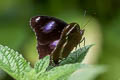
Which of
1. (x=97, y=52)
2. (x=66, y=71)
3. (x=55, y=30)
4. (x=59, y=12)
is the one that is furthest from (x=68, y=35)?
(x=59, y=12)

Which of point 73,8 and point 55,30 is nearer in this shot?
point 55,30

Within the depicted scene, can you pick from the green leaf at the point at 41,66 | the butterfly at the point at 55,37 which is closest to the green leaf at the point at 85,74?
the butterfly at the point at 55,37

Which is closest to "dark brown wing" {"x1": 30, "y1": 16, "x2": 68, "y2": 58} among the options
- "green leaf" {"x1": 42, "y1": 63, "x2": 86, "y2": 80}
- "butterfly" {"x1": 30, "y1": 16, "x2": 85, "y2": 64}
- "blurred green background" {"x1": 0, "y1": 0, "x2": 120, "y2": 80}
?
"butterfly" {"x1": 30, "y1": 16, "x2": 85, "y2": 64}

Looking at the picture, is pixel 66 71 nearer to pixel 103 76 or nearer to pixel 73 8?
pixel 103 76

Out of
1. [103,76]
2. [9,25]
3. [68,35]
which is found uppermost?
[68,35]

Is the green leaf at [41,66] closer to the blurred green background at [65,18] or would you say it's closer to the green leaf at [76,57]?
the green leaf at [76,57]

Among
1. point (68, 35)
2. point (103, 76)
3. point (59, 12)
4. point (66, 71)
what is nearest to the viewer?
point (66, 71)

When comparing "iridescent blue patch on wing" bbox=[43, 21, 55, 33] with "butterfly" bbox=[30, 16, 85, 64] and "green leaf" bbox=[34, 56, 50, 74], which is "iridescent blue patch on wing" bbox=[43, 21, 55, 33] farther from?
"green leaf" bbox=[34, 56, 50, 74]
